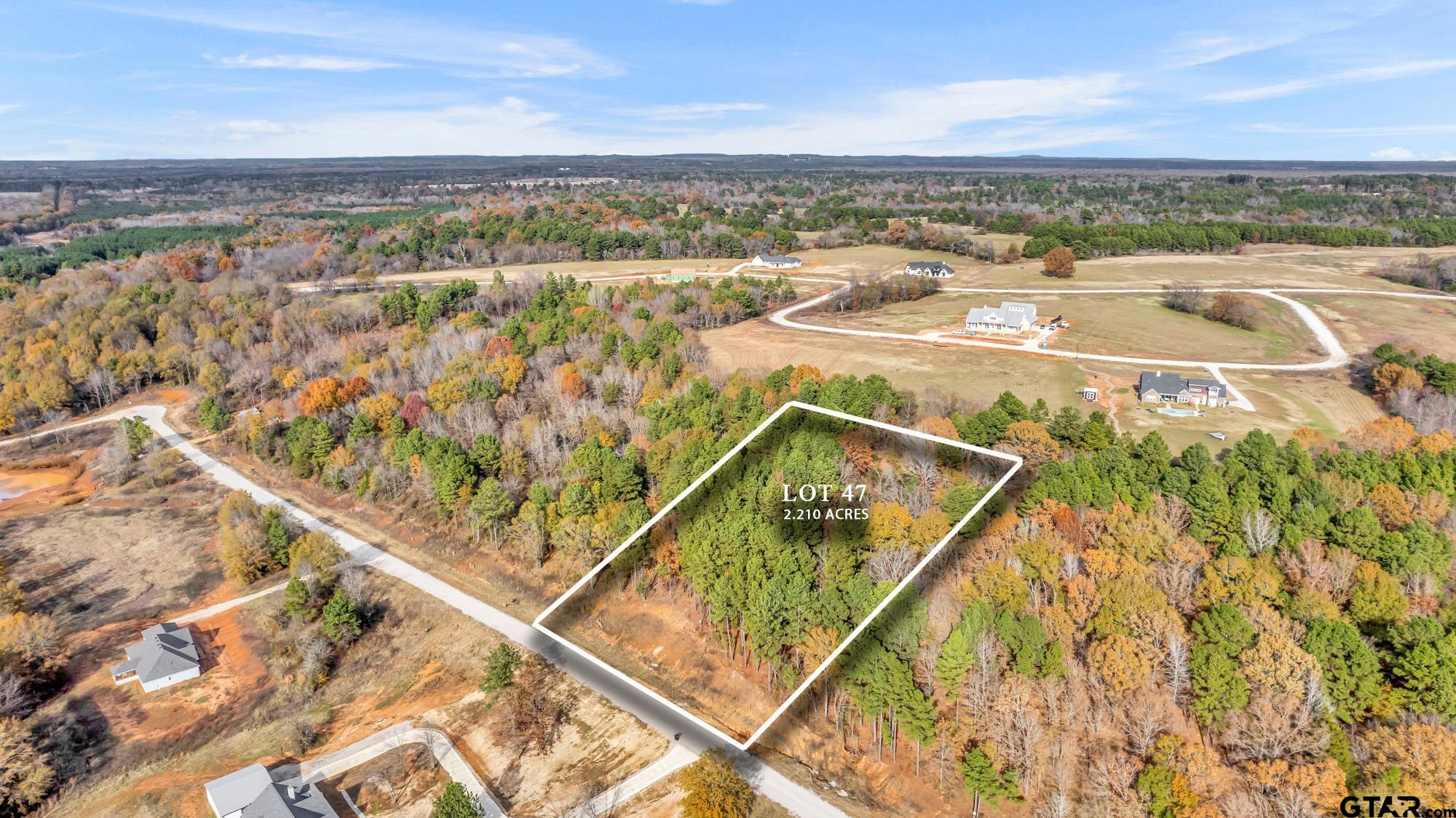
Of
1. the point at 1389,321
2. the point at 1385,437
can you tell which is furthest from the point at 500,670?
the point at 1389,321

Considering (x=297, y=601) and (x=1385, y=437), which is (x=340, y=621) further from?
(x=1385, y=437)

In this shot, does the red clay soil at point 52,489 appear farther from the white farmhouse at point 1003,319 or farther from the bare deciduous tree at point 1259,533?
the white farmhouse at point 1003,319

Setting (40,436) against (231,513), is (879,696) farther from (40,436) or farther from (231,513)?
(40,436)

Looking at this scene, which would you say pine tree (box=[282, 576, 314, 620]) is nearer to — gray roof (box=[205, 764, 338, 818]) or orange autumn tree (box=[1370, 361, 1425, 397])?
gray roof (box=[205, 764, 338, 818])

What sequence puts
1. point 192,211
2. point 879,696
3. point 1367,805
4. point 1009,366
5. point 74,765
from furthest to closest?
point 192,211 → point 1009,366 → point 74,765 → point 1367,805 → point 879,696

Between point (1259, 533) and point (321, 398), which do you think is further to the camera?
point (321, 398)

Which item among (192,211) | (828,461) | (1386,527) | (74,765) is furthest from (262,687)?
(192,211)
